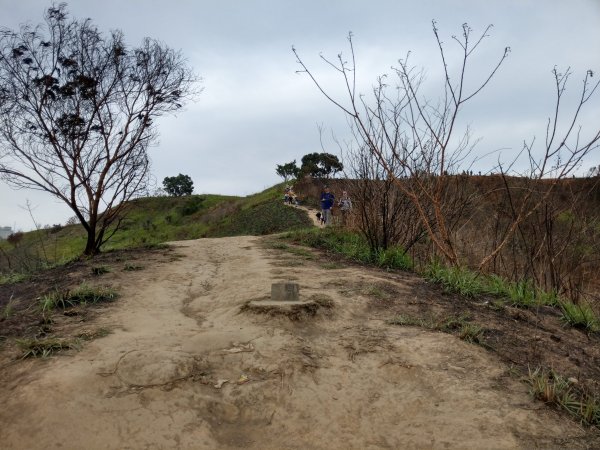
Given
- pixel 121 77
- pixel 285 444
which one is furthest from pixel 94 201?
pixel 285 444

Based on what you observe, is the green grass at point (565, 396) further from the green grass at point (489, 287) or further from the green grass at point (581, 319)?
the green grass at point (489, 287)

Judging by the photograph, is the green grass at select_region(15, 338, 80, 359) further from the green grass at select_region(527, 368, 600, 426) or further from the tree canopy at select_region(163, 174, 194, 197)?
the tree canopy at select_region(163, 174, 194, 197)

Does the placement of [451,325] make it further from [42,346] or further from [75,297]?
[75,297]

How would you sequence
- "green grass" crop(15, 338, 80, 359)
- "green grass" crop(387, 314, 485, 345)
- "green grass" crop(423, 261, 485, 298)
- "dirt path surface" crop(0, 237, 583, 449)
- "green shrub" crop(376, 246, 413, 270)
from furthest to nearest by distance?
"green shrub" crop(376, 246, 413, 270) → "green grass" crop(423, 261, 485, 298) → "green grass" crop(387, 314, 485, 345) → "green grass" crop(15, 338, 80, 359) → "dirt path surface" crop(0, 237, 583, 449)

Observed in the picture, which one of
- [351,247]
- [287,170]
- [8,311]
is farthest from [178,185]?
[8,311]

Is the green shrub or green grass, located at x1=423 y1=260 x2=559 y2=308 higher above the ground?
the green shrub

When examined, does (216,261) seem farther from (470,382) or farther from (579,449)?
(579,449)

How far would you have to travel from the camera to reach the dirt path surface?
102 inches

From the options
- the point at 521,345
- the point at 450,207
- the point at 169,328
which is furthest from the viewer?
the point at 450,207

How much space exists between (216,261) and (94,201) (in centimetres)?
294

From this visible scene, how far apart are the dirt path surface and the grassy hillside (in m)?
13.6

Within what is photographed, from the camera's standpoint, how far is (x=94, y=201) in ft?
29.6

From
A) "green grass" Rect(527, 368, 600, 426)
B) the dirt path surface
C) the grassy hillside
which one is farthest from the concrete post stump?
the grassy hillside

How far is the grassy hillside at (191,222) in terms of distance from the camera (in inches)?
787
